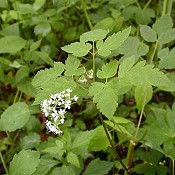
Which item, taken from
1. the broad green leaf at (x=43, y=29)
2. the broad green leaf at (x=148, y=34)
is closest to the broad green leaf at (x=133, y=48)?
the broad green leaf at (x=148, y=34)

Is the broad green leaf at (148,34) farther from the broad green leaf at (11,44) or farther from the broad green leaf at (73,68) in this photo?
the broad green leaf at (11,44)

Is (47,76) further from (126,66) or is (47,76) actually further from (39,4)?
(39,4)

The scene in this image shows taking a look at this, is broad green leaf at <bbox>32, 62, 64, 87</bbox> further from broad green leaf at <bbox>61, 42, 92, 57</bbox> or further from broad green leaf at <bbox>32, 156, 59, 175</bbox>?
broad green leaf at <bbox>32, 156, 59, 175</bbox>

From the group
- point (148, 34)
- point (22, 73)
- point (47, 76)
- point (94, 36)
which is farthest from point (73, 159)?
point (22, 73)

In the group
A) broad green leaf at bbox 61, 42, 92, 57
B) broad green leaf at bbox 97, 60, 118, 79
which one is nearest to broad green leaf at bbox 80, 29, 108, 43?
broad green leaf at bbox 61, 42, 92, 57

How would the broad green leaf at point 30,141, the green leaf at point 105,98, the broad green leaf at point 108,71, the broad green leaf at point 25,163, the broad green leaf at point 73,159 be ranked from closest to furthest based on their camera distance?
the green leaf at point 105,98, the broad green leaf at point 108,71, the broad green leaf at point 25,163, the broad green leaf at point 73,159, the broad green leaf at point 30,141

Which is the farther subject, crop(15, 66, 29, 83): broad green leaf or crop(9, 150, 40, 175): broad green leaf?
crop(15, 66, 29, 83): broad green leaf
